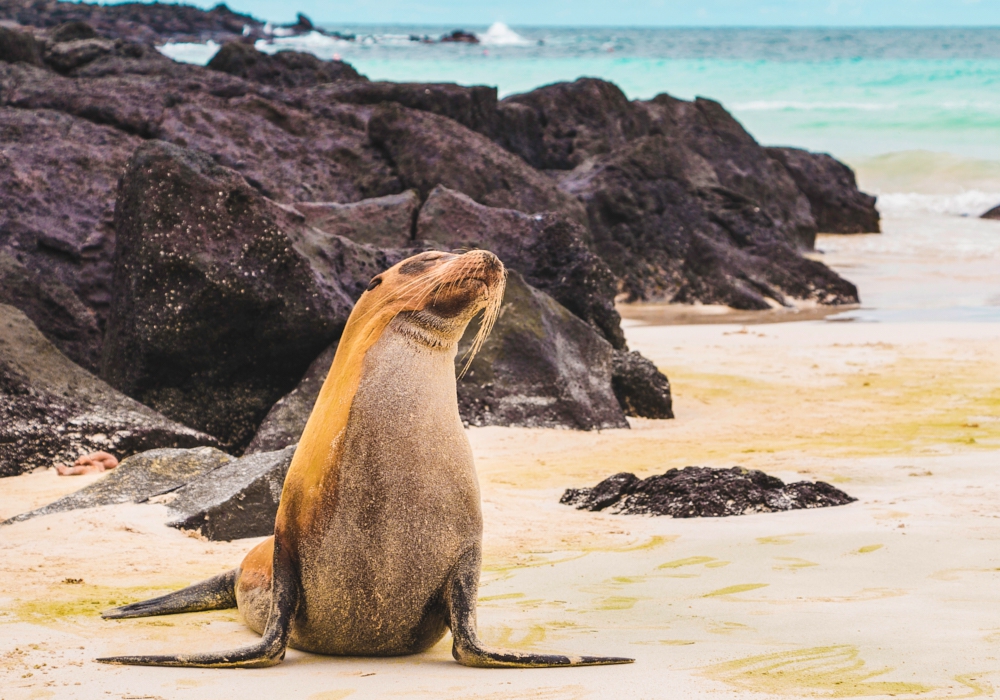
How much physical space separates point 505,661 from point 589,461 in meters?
3.85

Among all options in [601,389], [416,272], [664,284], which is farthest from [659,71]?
[416,272]

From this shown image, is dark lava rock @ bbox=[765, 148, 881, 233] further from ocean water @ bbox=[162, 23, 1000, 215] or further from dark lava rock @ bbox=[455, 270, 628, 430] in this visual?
dark lava rock @ bbox=[455, 270, 628, 430]

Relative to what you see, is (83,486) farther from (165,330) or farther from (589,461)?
(589,461)

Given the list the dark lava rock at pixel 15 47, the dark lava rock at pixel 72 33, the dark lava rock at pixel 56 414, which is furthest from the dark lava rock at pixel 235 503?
the dark lava rock at pixel 72 33

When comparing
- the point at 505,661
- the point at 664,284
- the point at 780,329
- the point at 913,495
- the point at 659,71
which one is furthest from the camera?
the point at 659,71

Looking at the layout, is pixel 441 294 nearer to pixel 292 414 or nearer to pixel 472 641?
pixel 472 641

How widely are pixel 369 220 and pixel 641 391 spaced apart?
2982 mm

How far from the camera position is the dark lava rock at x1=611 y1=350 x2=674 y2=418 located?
333 inches

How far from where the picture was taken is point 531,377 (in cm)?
804

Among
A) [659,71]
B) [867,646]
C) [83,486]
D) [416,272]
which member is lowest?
[83,486]

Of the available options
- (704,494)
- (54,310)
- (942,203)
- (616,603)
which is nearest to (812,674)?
(616,603)

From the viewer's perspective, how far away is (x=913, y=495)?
5.49 meters

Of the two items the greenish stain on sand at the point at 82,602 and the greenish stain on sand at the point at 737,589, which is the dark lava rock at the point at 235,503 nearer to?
the greenish stain on sand at the point at 82,602

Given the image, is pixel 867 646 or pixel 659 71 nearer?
pixel 867 646
